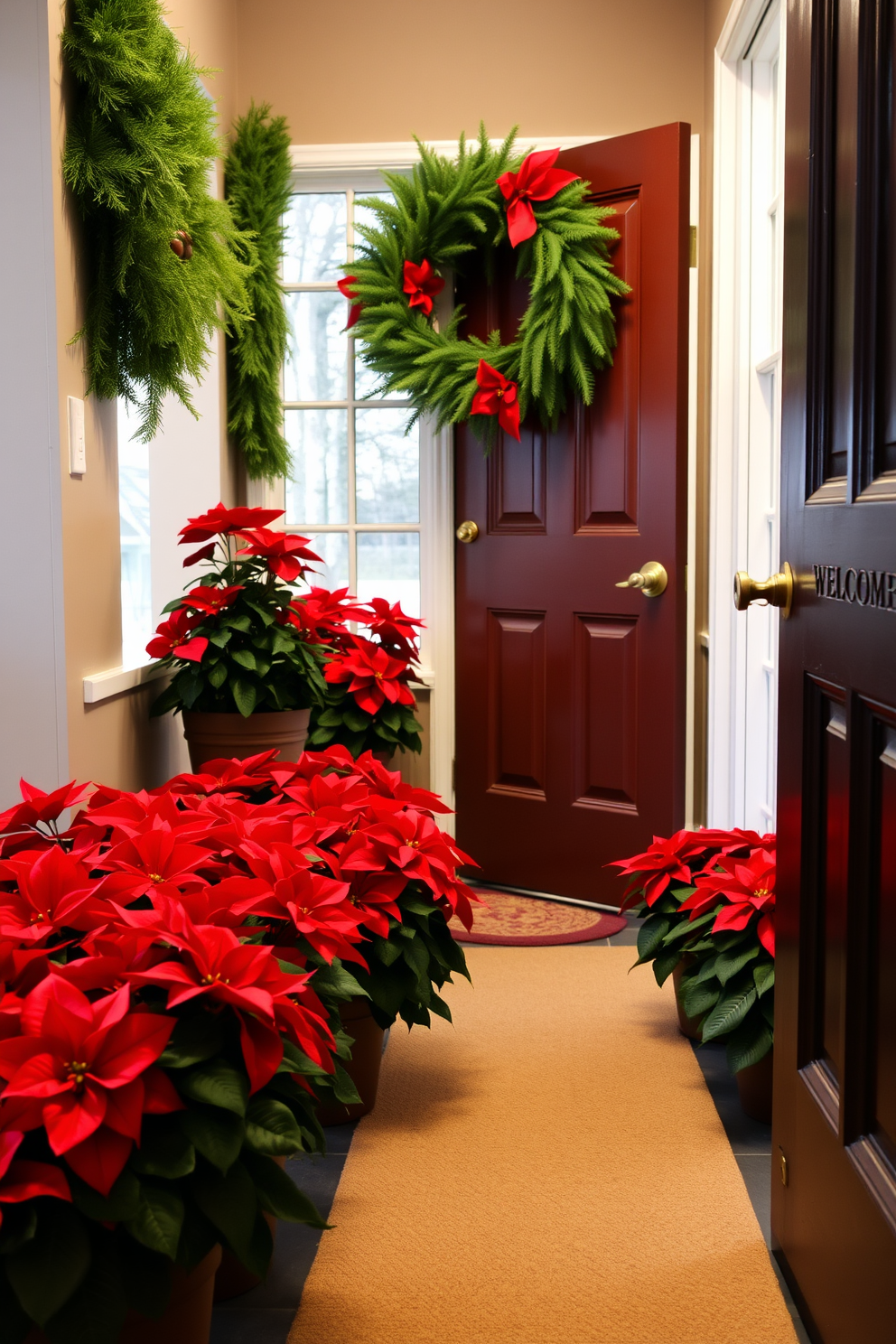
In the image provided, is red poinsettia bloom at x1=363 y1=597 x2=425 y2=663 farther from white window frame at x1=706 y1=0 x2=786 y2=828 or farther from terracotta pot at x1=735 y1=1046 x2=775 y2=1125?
terracotta pot at x1=735 y1=1046 x2=775 y2=1125

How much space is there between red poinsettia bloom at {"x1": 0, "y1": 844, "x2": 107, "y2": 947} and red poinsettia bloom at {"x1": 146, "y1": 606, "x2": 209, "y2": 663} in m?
1.26

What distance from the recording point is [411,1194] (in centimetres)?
176

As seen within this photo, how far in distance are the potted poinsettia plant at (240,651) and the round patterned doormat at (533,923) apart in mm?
783

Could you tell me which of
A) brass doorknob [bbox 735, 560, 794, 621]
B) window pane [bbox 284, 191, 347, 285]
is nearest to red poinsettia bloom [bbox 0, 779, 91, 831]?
brass doorknob [bbox 735, 560, 794, 621]

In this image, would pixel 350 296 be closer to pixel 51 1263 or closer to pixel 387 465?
pixel 387 465

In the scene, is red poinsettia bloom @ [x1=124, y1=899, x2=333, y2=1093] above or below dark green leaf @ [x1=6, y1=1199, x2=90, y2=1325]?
above

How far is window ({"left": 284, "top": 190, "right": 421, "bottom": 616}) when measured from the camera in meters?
3.68

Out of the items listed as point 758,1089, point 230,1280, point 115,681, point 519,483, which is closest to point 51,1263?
point 230,1280

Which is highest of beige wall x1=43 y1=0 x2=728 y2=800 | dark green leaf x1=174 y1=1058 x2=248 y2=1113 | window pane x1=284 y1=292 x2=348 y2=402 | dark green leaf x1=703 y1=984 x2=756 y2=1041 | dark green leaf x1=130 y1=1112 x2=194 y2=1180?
beige wall x1=43 y1=0 x2=728 y2=800

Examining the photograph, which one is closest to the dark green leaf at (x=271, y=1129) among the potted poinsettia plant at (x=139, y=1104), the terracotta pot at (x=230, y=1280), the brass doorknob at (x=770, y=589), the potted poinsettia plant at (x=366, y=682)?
the potted poinsettia plant at (x=139, y=1104)

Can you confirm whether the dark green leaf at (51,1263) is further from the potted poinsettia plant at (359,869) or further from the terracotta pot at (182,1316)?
the potted poinsettia plant at (359,869)

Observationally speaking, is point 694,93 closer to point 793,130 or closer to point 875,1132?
point 793,130

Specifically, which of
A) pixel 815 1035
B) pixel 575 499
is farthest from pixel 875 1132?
pixel 575 499

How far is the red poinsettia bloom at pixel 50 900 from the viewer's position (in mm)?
1159
